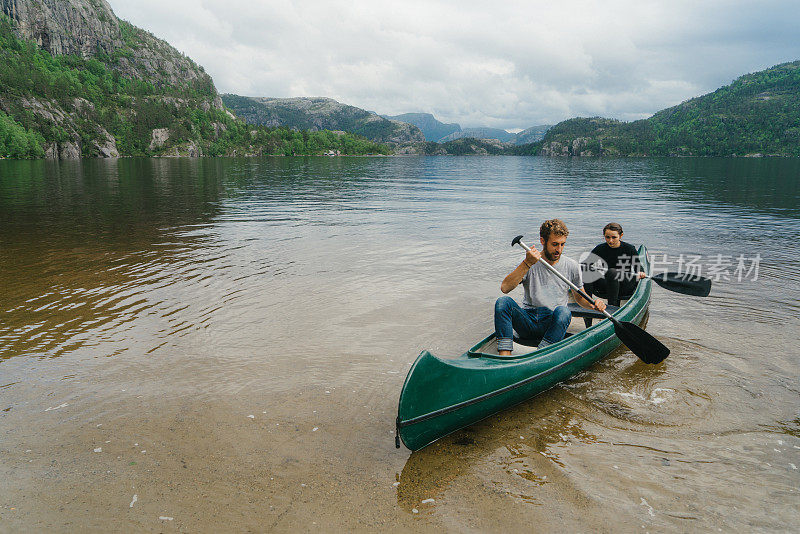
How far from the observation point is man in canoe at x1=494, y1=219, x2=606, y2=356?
6992mm

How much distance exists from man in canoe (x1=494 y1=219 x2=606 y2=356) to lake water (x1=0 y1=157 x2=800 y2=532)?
1037 mm

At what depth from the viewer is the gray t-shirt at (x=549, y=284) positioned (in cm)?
752

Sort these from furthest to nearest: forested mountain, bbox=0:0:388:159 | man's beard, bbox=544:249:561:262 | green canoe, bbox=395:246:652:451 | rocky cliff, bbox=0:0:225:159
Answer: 1. rocky cliff, bbox=0:0:225:159
2. forested mountain, bbox=0:0:388:159
3. man's beard, bbox=544:249:561:262
4. green canoe, bbox=395:246:652:451

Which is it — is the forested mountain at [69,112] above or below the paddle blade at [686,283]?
above

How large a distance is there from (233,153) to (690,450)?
211442mm

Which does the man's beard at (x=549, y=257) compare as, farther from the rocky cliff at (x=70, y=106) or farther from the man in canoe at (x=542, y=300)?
the rocky cliff at (x=70, y=106)

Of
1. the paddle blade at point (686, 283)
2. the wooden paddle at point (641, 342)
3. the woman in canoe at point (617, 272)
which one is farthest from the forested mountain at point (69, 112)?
the wooden paddle at point (641, 342)

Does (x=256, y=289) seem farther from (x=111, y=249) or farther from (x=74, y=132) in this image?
(x=74, y=132)

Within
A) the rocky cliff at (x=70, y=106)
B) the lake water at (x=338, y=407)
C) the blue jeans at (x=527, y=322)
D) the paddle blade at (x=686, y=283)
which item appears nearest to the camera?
the lake water at (x=338, y=407)

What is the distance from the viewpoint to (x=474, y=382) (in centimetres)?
573

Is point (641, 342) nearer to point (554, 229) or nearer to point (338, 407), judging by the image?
point (554, 229)

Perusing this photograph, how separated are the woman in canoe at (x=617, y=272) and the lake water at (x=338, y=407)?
123cm

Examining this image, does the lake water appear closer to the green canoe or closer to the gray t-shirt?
the green canoe

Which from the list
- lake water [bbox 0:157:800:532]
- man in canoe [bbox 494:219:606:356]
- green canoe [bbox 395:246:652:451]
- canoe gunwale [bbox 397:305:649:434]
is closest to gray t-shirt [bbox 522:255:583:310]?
man in canoe [bbox 494:219:606:356]
